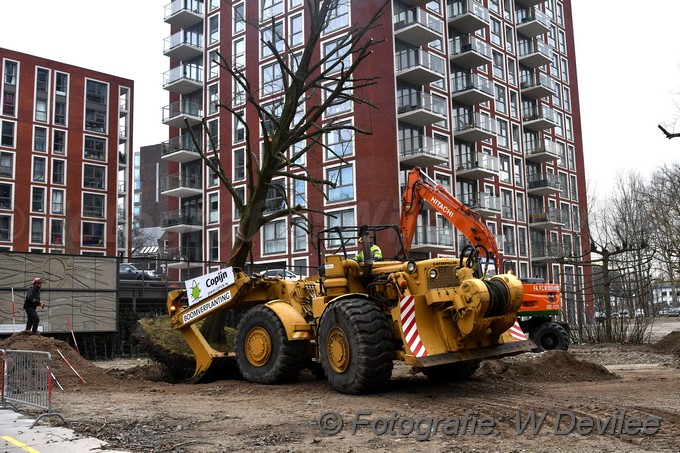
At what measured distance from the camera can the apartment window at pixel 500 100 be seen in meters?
54.2

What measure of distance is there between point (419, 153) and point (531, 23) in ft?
70.5

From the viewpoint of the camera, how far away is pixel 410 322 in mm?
10469

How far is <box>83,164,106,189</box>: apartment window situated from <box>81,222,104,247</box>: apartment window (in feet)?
13.4

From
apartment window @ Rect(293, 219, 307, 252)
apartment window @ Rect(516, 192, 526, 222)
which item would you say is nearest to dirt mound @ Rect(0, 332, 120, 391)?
apartment window @ Rect(293, 219, 307, 252)

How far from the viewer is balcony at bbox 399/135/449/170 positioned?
43.8 m

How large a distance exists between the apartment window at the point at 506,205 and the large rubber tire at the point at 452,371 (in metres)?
41.6

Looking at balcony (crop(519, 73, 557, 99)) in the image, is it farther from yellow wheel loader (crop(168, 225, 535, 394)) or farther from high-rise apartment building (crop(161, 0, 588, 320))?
yellow wheel loader (crop(168, 225, 535, 394))

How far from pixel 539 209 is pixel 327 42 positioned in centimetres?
2462

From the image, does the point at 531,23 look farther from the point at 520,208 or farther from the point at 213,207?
the point at 213,207

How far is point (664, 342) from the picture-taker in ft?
74.4

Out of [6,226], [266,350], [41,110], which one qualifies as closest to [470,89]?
[266,350]

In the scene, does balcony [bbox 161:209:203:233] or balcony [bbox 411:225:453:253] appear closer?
balcony [bbox 411:225:453:253]

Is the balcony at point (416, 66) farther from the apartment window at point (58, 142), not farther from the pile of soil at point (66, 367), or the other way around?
the apartment window at point (58, 142)

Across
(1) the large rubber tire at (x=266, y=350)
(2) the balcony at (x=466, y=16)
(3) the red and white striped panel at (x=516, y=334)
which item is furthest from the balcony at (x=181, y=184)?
(3) the red and white striped panel at (x=516, y=334)
